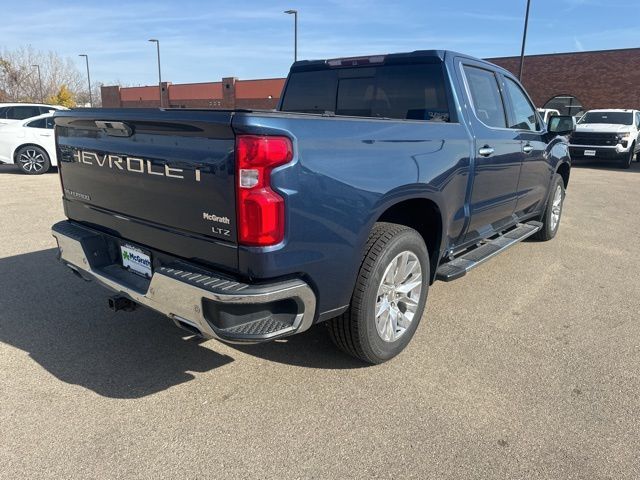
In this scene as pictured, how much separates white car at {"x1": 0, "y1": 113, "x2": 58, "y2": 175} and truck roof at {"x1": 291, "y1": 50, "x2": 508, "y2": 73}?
29.2 feet

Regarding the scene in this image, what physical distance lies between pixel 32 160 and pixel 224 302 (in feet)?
38.2

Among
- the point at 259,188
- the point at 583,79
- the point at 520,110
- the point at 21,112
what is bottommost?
the point at 259,188

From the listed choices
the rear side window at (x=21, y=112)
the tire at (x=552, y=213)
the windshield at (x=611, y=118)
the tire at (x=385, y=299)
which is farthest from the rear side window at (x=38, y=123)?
the windshield at (x=611, y=118)

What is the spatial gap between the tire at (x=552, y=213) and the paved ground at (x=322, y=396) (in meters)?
1.83

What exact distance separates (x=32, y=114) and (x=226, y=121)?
486 inches

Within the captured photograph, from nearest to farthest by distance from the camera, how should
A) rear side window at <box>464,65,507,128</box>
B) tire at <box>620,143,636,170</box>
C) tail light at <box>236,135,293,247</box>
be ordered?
tail light at <box>236,135,293,247</box> → rear side window at <box>464,65,507,128</box> → tire at <box>620,143,636,170</box>

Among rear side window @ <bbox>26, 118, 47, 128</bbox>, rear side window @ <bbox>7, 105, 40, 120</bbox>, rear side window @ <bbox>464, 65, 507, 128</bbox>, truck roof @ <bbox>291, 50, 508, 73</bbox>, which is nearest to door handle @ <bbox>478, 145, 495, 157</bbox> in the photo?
rear side window @ <bbox>464, 65, 507, 128</bbox>

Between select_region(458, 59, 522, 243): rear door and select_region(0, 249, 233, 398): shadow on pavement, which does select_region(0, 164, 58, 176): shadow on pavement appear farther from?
select_region(458, 59, 522, 243): rear door

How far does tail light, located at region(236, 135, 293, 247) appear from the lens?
218 cm

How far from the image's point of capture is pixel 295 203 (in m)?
2.30

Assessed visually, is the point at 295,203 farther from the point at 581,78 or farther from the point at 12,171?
the point at 581,78

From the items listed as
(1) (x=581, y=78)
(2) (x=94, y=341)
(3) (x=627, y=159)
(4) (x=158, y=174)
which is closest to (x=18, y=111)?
(2) (x=94, y=341)

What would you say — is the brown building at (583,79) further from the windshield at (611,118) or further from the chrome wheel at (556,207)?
the chrome wheel at (556,207)

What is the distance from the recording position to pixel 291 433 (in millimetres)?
2531
